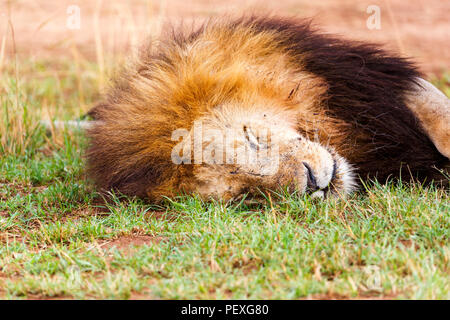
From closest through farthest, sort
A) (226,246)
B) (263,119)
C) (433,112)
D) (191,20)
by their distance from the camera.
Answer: (226,246), (263,119), (433,112), (191,20)

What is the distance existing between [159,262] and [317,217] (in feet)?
2.68

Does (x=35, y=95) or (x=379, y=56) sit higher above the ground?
(x=379, y=56)

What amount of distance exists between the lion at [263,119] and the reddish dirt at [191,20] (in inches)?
143

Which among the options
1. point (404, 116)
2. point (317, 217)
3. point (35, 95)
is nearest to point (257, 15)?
point (404, 116)

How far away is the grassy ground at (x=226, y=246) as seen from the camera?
248 cm

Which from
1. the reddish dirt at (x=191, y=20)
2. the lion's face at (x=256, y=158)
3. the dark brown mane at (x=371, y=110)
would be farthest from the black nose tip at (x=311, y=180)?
the reddish dirt at (x=191, y=20)

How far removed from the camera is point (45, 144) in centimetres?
527

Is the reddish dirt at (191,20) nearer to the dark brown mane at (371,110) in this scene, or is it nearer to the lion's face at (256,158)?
the dark brown mane at (371,110)

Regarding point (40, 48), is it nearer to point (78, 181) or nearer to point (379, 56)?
point (78, 181)

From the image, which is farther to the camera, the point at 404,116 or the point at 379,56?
the point at 379,56

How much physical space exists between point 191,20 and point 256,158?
504 centimetres

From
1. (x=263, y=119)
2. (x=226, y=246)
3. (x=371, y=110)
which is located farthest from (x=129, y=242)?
(x=371, y=110)

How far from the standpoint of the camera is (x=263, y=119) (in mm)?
3303

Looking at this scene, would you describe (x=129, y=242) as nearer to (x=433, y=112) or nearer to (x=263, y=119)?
(x=263, y=119)
